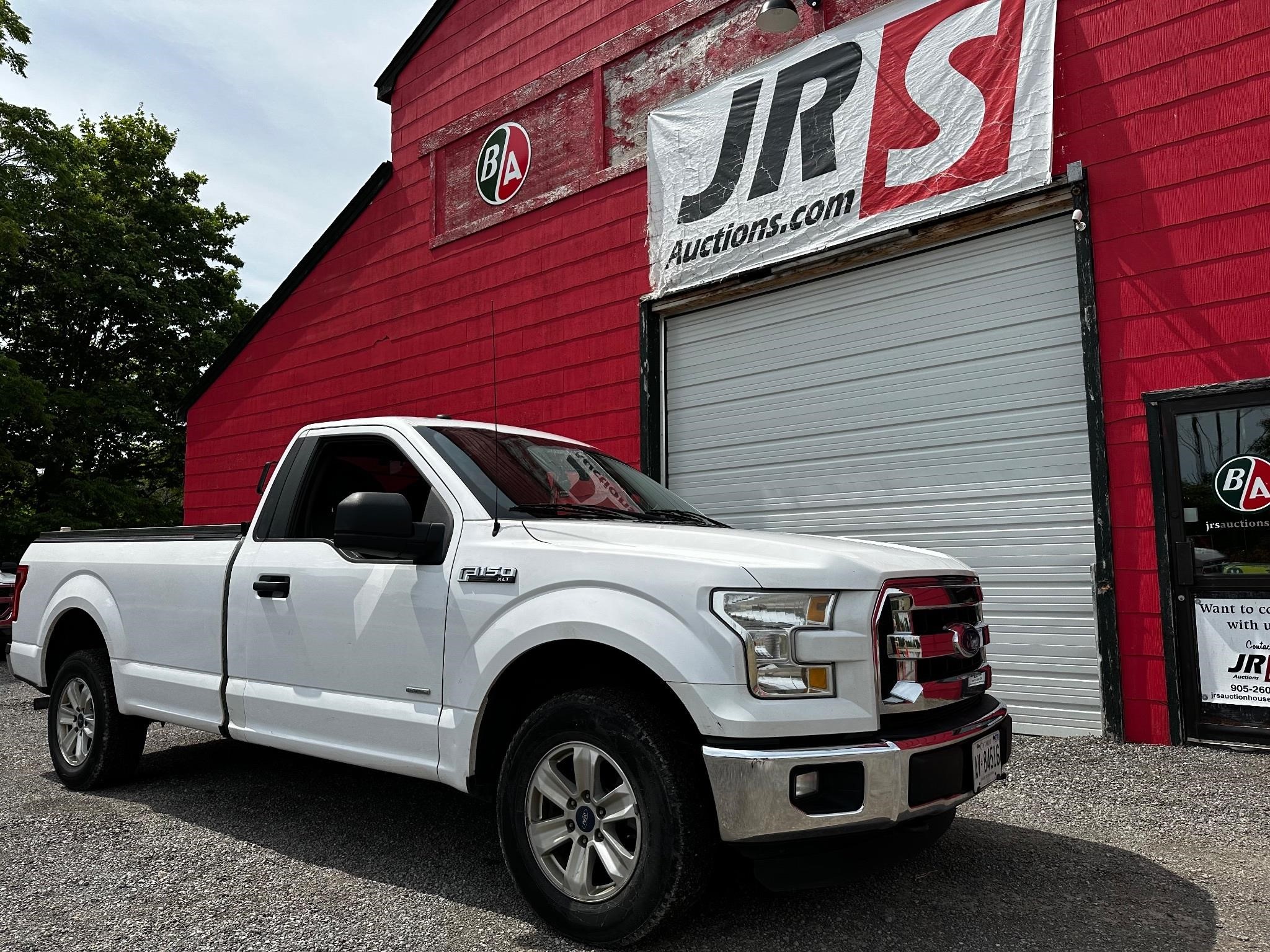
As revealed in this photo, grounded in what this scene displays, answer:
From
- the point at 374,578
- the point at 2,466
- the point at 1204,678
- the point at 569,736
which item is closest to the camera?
the point at 569,736

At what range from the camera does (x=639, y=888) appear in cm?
292

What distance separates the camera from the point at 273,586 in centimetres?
421

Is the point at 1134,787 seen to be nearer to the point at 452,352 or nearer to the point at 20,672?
the point at 20,672

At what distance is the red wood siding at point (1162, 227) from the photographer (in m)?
5.82

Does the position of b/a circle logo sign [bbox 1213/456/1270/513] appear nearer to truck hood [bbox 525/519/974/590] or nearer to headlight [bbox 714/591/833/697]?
truck hood [bbox 525/519/974/590]

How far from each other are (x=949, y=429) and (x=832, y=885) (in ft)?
15.3

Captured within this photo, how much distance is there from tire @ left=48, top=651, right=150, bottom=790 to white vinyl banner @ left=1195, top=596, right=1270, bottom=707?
620 centimetres

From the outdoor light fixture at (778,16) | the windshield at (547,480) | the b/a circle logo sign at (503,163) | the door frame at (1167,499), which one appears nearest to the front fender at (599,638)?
the windshield at (547,480)

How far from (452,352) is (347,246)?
2.94 metres

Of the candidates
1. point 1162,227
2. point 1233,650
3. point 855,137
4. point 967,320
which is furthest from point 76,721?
point 1162,227

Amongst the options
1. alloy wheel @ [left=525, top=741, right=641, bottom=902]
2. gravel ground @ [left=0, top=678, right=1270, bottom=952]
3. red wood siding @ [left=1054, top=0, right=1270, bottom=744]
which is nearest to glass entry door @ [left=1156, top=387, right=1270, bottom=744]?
red wood siding @ [left=1054, top=0, right=1270, bottom=744]

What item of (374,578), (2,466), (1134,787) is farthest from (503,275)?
(2,466)

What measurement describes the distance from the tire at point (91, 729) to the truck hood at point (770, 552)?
307 centimetres

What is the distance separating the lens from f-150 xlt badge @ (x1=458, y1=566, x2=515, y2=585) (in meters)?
3.44
